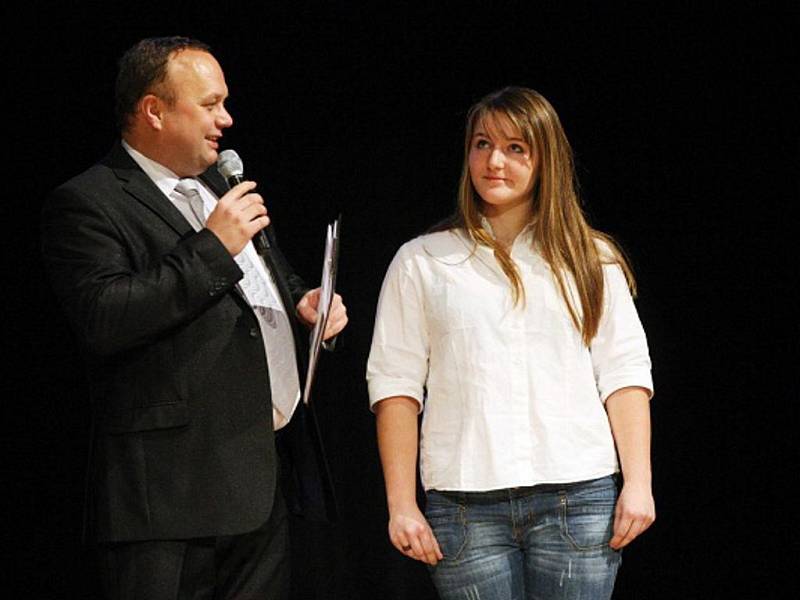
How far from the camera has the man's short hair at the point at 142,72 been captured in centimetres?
196

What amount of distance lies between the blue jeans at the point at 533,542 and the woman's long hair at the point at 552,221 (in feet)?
0.94

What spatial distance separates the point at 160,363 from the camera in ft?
5.90

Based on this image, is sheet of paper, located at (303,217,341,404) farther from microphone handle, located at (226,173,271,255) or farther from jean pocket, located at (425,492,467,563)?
jean pocket, located at (425,492,467,563)

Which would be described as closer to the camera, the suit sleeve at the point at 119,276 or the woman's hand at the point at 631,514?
the suit sleeve at the point at 119,276

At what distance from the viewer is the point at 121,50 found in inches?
110

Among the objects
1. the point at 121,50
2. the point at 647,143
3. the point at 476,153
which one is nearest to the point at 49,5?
the point at 121,50

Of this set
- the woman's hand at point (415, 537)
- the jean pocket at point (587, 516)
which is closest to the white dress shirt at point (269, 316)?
the woman's hand at point (415, 537)

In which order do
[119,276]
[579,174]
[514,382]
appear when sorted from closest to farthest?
[119,276] → [514,382] → [579,174]

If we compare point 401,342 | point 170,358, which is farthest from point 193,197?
point 401,342

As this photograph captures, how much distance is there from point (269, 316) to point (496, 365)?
0.41 meters

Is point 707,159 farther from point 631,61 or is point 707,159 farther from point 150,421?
point 150,421

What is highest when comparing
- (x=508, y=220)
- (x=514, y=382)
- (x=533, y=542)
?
(x=508, y=220)

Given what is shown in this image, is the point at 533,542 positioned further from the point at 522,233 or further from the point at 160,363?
the point at 160,363

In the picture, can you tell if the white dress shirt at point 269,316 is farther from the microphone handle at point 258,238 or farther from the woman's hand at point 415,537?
the woman's hand at point 415,537
